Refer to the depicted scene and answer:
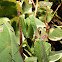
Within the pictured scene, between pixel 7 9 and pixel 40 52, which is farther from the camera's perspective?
pixel 7 9

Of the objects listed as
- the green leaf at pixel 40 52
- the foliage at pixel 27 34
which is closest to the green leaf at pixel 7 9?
the foliage at pixel 27 34

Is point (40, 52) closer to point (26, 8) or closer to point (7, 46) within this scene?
point (7, 46)

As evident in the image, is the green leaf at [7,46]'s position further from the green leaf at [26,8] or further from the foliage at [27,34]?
the green leaf at [26,8]

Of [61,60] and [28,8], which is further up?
[28,8]

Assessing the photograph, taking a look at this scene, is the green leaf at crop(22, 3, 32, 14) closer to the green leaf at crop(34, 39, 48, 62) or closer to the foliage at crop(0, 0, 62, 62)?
the foliage at crop(0, 0, 62, 62)

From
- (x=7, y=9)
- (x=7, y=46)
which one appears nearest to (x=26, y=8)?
(x=7, y=9)

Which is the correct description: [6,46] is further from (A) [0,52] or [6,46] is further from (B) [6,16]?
(B) [6,16]

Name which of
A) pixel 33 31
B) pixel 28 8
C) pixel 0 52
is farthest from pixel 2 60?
pixel 28 8
